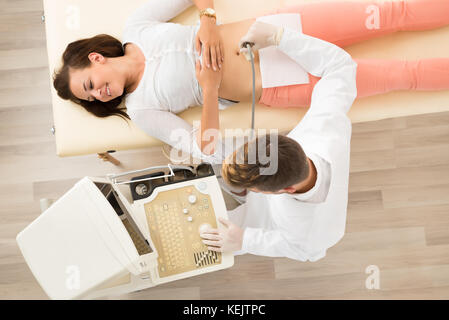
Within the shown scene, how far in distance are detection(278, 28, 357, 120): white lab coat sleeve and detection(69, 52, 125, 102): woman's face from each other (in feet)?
1.93

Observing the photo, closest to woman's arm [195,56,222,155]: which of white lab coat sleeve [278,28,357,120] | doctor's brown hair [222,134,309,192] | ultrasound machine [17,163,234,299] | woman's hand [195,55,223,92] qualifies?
woman's hand [195,55,223,92]

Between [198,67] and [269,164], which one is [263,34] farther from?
[269,164]

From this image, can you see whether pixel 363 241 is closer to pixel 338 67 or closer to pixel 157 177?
pixel 338 67

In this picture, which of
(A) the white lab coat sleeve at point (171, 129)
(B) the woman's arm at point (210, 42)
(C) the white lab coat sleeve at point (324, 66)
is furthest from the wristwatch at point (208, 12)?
(A) the white lab coat sleeve at point (171, 129)

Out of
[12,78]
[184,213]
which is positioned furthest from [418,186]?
[12,78]

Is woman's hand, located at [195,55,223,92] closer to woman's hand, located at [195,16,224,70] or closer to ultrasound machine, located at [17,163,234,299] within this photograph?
woman's hand, located at [195,16,224,70]

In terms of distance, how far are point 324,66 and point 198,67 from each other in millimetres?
432

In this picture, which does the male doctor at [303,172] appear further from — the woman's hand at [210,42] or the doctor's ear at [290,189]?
the woman's hand at [210,42]

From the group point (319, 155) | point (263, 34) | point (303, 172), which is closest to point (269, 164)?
point (303, 172)

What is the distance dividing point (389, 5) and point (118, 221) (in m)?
1.13

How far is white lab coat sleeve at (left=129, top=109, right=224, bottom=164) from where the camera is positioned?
124cm

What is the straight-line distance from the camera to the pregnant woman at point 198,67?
118cm

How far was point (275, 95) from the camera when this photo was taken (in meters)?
1.22

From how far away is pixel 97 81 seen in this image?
1184mm
